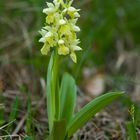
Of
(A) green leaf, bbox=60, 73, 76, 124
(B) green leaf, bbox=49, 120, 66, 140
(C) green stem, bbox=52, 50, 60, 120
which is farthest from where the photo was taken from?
(A) green leaf, bbox=60, 73, 76, 124

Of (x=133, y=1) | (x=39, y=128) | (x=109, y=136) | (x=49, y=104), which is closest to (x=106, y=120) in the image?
(x=109, y=136)

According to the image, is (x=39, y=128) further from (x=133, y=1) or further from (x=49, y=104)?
(x=133, y=1)

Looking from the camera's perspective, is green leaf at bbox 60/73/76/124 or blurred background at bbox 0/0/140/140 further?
blurred background at bbox 0/0/140/140

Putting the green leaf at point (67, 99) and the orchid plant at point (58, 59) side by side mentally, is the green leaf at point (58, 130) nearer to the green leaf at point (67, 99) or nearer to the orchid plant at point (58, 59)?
the orchid plant at point (58, 59)

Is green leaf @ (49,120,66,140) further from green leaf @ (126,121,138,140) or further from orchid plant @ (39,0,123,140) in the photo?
green leaf @ (126,121,138,140)

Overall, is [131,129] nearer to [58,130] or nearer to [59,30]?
[58,130]

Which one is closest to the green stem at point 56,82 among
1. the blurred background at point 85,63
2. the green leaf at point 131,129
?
the blurred background at point 85,63

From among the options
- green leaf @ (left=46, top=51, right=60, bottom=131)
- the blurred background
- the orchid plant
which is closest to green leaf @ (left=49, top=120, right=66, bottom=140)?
the orchid plant
